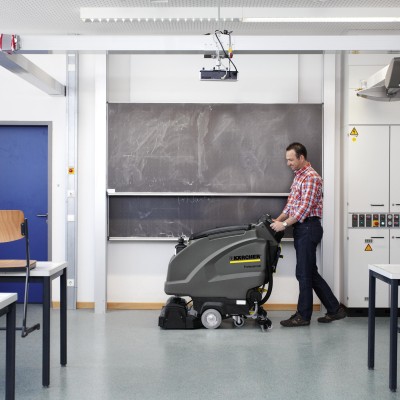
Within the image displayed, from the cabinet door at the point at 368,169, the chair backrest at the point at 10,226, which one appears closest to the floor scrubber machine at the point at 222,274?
the cabinet door at the point at 368,169

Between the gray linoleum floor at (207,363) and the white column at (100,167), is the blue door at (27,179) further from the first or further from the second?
the gray linoleum floor at (207,363)

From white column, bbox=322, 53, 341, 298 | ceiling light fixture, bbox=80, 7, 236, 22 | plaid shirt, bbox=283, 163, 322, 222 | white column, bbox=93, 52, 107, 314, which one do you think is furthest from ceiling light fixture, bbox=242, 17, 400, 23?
white column, bbox=93, 52, 107, 314

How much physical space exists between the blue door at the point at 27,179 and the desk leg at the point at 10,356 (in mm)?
3317

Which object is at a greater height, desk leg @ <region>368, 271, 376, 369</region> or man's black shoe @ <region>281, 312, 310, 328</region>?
desk leg @ <region>368, 271, 376, 369</region>

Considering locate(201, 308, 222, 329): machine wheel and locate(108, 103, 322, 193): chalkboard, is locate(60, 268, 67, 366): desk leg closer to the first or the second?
locate(201, 308, 222, 329): machine wheel

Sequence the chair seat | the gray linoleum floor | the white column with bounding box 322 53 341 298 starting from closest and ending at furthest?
1. the chair seat
2. the gray linoleum floor
3. the white column with bounding box 322 53 341 298

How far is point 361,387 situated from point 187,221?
2.54 metres

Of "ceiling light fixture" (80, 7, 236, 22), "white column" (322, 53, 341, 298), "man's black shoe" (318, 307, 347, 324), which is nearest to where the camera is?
"ceiling light fixture" (80, 7, 236, 22)

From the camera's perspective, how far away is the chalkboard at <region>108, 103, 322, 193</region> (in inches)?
202

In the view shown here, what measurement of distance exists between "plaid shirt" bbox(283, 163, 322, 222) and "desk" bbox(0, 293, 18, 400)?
9.28ft

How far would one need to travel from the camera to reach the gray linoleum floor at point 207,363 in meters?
2.97

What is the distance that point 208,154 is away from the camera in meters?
5.14

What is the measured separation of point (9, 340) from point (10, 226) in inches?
29.6

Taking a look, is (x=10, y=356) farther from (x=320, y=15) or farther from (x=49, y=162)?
(x=320, y=15)
